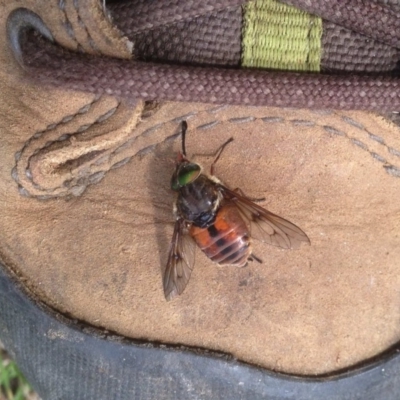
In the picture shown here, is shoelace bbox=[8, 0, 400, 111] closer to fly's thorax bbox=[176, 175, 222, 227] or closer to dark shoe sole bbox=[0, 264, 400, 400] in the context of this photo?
fly's thorax bbox=[176, 175, 222, 227]

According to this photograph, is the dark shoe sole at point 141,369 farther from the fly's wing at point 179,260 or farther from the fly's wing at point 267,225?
the fly's wing at point 267,225

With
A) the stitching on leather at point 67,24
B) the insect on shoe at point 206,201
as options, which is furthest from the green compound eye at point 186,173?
the stitching on leather at point 67,24

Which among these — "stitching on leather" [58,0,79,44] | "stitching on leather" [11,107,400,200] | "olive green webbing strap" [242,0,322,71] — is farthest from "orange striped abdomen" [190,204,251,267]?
"stitching on leather" [58,0,79,44]

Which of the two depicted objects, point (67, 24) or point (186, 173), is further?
point (186, 173)

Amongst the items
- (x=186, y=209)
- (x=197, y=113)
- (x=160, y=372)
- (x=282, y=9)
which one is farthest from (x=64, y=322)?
(x=282, y=9)

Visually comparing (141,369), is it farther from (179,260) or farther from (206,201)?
(206,201)

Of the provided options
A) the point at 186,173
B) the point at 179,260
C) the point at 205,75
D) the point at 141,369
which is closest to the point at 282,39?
the point at 205,75

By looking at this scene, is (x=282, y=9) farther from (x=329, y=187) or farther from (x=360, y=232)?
(x=360, y=232)

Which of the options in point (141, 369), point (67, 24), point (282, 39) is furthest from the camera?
point (141, 369)
